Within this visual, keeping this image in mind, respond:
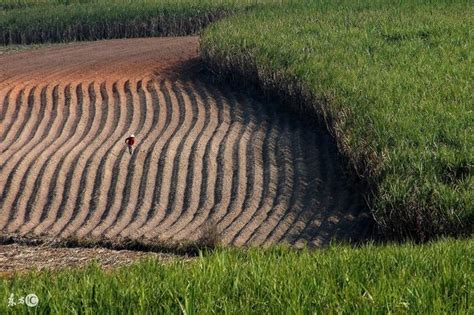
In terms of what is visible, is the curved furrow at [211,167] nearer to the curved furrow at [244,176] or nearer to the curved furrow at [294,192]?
the curved furrow at [244,176]

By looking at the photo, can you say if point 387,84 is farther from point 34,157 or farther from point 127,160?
point 34,157

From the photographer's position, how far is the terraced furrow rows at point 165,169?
9.92 m

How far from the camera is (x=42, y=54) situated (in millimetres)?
18203

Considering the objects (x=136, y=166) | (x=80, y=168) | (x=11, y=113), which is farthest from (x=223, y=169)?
(x=11, y=113)

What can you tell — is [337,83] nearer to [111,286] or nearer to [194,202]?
[194,202]

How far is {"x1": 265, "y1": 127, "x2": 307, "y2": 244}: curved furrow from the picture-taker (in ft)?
31.3

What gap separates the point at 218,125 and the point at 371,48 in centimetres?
292

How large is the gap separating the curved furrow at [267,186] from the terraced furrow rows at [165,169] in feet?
0.04

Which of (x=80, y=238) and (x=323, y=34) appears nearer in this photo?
(x=80, y=238)

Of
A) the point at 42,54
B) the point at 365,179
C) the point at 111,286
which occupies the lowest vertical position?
the point at 42,54

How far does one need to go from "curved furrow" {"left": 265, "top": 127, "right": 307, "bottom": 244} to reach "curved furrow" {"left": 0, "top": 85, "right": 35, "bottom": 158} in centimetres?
343

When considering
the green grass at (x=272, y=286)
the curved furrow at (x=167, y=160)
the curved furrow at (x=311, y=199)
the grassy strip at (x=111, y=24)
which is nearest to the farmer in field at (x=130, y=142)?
the curved furrow at (x=167, y=160)

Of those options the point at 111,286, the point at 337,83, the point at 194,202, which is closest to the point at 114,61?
the point at 337,83

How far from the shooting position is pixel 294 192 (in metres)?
10.5
